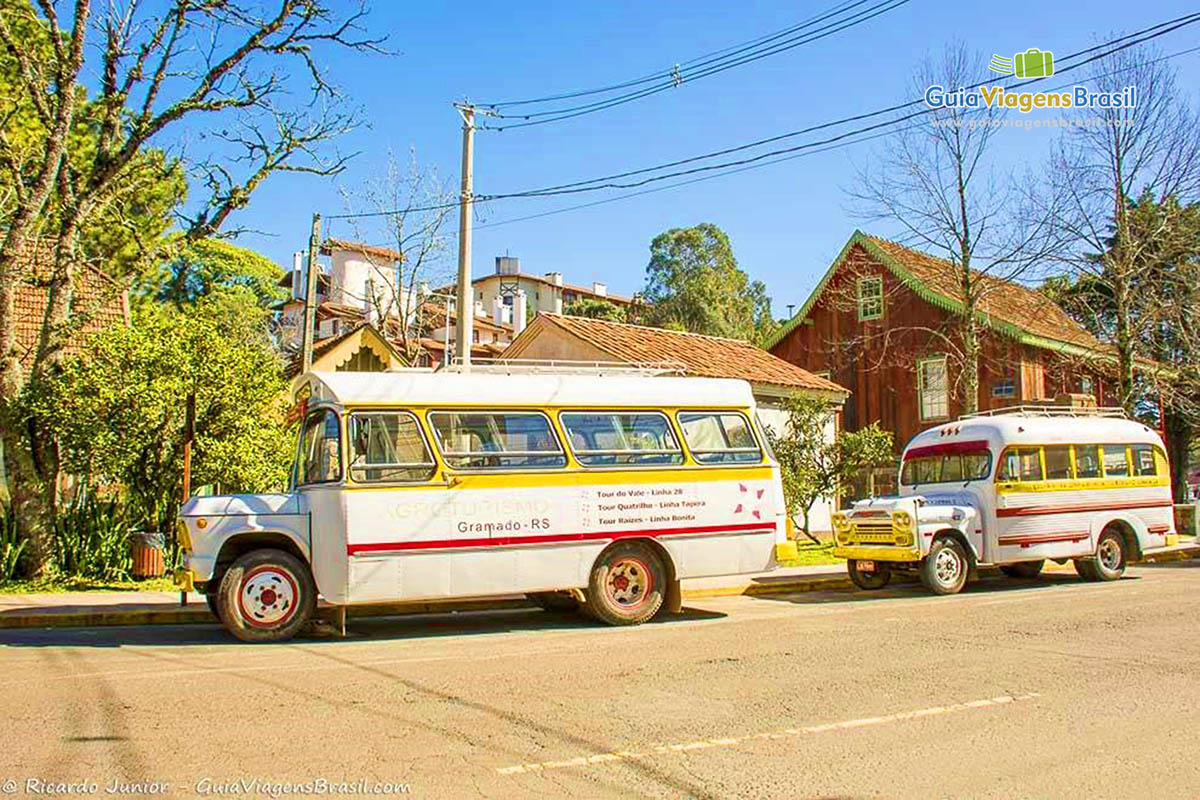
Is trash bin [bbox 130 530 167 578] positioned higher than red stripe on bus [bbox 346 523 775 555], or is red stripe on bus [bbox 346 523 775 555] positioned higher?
red stripe on bus [bbox 346 523 775 555]

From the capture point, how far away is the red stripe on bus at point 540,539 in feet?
32.5

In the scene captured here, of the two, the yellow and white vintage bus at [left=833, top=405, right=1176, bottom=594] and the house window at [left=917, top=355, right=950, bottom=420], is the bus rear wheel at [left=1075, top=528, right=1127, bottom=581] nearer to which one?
the yellow and white vintage bus at [left=833, top=405, right=1176, bottom=594]

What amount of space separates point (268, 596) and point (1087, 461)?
42.2 feet

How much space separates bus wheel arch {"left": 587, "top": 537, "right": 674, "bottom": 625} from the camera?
1092 centimetres

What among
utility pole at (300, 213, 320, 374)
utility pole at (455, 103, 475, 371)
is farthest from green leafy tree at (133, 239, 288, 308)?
utility pole at (455, 103, 475, 371)

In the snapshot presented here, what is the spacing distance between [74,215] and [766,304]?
43.3 metres

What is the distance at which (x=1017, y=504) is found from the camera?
574 inches

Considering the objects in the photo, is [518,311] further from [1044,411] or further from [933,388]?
[1044,411]

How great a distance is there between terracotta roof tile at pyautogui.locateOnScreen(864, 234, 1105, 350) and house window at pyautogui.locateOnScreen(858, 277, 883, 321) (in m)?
1.25

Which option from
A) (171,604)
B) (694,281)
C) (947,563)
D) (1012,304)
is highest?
(694,281)

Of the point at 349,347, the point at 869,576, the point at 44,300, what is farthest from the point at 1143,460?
the point at 44,300

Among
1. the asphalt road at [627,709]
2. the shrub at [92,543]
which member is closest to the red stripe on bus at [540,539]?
the asphalt road at [627,709]

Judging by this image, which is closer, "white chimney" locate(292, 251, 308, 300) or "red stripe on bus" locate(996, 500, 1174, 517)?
"red stripe on bus" locate(996, 500, 1174, 517)

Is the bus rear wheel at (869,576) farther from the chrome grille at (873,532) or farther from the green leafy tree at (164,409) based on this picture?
the green leafy tree at (164,409)
